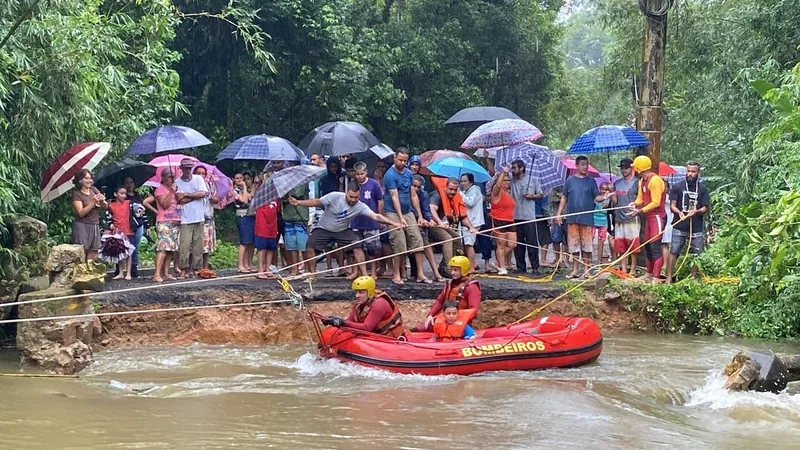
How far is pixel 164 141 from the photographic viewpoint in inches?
561

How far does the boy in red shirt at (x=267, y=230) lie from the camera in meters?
→ 13.9

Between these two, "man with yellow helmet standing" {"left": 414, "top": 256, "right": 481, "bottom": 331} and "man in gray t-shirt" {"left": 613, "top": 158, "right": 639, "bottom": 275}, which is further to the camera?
"man in gray t-shirt" {"left": 613, "top": 158, "right": 639, "bottom": 275}

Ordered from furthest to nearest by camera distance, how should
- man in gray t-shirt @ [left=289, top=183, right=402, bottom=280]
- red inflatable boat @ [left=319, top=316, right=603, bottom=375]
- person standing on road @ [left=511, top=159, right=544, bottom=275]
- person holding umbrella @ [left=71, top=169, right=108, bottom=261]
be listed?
person standing on road @ [left=511, top=159, right=544, bottom=275], man in gray t-shirt @ [left=289, top=183, right=402, bottom=280], person holding umbrella @ [left=71, top=169, right=108, bottom=261], red inflatable boat @ [left=319, top=316, right=603, bottom=375]

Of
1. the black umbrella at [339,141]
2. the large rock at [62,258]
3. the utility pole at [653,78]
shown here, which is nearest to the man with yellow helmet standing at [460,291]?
the black umbrella at [339,141]

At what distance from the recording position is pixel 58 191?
12461mm

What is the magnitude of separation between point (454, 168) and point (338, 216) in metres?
2.62

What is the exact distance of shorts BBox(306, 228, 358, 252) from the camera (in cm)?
1346

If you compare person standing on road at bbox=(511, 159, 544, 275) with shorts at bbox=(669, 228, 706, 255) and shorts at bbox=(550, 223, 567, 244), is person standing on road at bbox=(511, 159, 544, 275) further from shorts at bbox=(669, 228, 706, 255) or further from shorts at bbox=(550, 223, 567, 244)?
shorts at bbox=(669, 228, 706, 255)

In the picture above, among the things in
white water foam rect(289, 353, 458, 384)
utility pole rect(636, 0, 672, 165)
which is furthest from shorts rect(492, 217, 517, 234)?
white water foam rect(289, 353, 458, 384)

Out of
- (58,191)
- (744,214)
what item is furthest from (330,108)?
(744,214)

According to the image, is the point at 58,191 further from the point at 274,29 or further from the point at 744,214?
the point at 274,29

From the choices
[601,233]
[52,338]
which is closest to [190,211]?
[52,338]

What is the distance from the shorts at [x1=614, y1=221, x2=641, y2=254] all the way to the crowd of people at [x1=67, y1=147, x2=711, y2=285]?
0.01 metres

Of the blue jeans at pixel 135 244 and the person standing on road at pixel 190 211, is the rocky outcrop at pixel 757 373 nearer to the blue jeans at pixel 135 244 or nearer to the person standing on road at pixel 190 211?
the person standing on road at pixel 190 211
